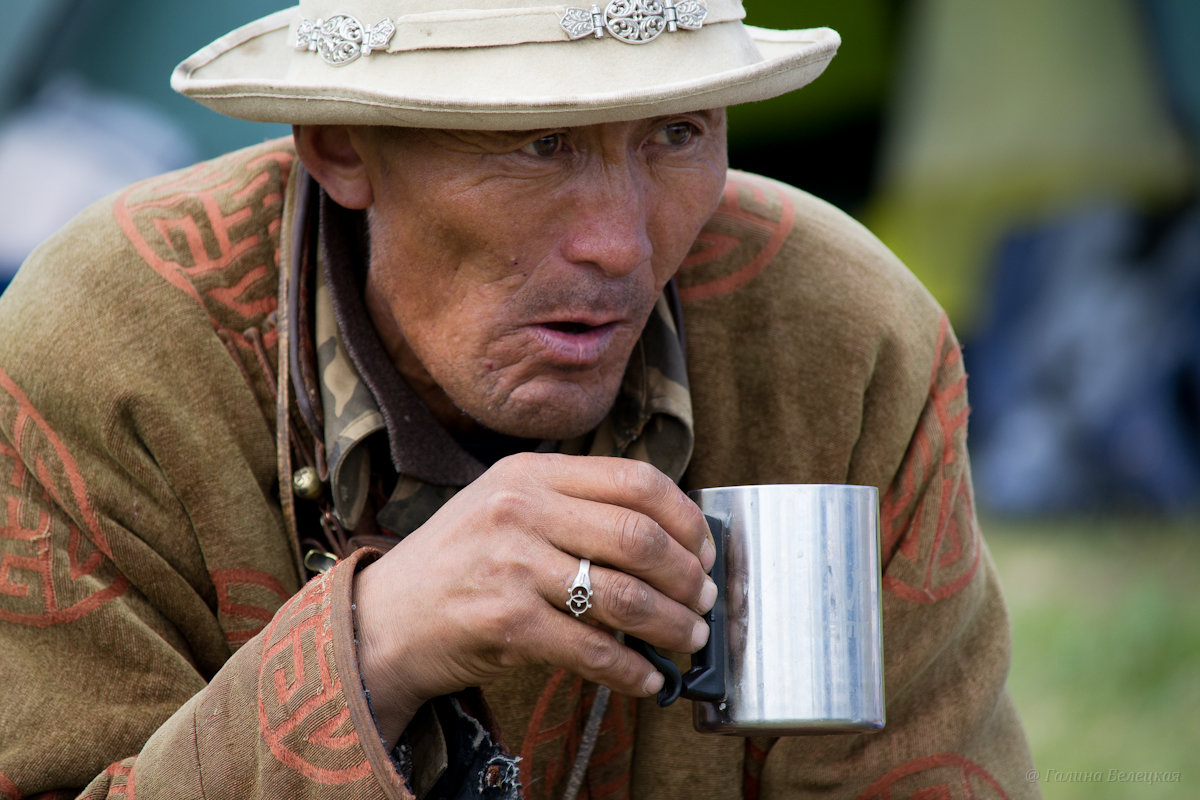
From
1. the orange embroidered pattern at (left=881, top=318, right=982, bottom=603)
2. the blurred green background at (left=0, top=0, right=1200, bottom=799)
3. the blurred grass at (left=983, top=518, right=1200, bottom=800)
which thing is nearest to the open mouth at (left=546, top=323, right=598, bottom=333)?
the orange embroidered pattern at (left=881, top=318, right=982, bottom=603)

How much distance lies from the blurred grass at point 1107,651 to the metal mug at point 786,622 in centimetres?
233

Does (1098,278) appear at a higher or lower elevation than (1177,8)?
lower

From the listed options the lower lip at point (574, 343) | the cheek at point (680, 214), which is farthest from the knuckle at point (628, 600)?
the cheek at point (680, 214)

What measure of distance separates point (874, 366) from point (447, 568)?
0.94 m

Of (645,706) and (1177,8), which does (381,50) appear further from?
(1177,8)

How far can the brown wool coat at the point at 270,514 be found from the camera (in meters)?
1.78

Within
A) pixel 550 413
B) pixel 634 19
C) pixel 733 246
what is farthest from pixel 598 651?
pixel 733 246

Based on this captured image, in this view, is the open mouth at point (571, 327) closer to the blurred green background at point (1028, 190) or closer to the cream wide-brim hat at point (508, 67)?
the cream wide-brim hat at point (508, 67)

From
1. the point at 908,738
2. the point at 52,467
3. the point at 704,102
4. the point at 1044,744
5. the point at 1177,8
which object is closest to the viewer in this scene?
the point at 704,102

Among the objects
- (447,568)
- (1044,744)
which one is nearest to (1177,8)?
(1044,744)

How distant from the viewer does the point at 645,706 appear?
2.34 metres

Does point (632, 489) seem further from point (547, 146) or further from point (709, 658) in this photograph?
point (547, 146)

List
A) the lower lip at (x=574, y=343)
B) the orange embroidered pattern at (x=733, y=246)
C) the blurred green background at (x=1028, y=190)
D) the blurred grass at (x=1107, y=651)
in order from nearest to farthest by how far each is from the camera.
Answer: the lower lip at (x=574, y=343) → the orange embroidered pattern at (x=733, y=246) → the blurred grass at (x=1107, y=651) → the blurred green background at (x=1028, y=190)

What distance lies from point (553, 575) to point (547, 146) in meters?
0.62
